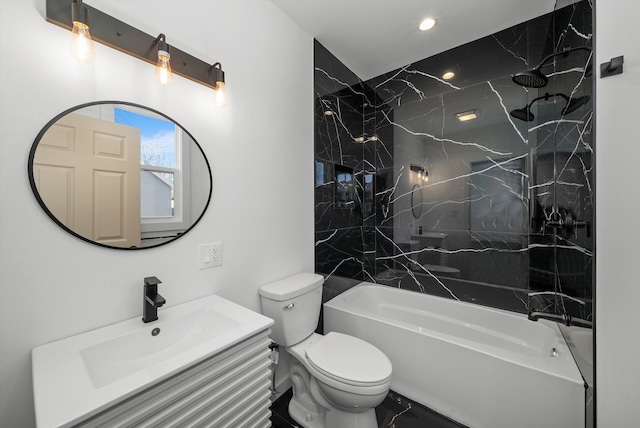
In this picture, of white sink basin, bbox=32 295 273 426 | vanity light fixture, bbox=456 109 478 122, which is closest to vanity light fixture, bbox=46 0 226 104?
white sink basin, bbox=32 295 273 426

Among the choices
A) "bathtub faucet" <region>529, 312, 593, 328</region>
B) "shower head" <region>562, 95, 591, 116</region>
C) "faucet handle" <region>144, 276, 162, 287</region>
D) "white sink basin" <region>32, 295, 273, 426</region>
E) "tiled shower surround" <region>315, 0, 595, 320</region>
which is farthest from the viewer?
"tiled shower surround" <region>315, 0, 595, 320</region>

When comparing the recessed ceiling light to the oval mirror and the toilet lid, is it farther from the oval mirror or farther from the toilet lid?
the toilet lid

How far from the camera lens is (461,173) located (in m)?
2.21

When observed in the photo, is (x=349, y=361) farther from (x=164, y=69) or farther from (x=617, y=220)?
(x=164, y=69)

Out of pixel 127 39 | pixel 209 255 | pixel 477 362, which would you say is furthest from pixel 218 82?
pixel 477 362

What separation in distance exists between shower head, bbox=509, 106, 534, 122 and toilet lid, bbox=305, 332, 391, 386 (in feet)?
6.78

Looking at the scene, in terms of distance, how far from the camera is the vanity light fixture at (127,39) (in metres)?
0.89

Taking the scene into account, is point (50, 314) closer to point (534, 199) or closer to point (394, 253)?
point (394, 253)

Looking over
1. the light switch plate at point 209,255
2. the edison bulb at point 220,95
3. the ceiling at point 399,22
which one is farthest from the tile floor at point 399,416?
the ceiling at point 399,22

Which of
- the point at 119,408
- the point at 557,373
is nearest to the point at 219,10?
the point at 119,408

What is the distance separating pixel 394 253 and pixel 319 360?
4.93ft

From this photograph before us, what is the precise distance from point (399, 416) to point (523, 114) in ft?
7.84

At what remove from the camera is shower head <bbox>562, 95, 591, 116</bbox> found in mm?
1136

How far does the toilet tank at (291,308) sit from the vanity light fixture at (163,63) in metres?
1.22
